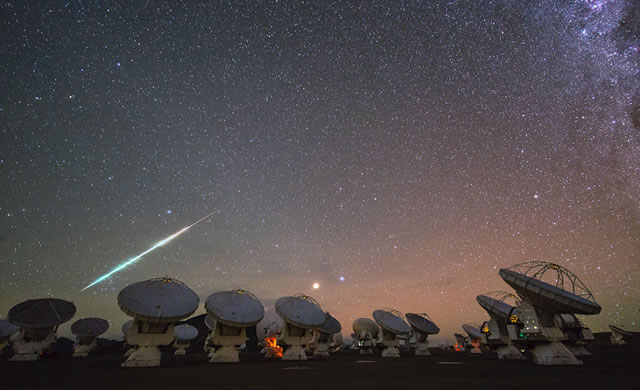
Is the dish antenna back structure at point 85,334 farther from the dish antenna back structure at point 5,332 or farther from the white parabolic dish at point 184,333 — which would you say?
the white parabolic dish at point 184,333

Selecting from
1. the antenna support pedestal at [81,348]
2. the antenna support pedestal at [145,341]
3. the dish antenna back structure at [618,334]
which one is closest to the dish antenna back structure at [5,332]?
the antenna support pedestal at [81,348]

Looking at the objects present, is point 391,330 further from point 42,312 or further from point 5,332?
point 5,332

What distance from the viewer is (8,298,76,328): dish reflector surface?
34531mm

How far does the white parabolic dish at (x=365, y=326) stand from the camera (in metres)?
59.2

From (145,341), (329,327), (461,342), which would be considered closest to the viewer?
(145,341)

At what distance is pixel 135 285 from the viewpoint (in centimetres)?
2523

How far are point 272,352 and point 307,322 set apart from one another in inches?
519

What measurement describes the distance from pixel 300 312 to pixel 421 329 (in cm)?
2156

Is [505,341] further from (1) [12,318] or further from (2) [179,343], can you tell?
(1) [12,318]

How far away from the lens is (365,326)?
2350 inches

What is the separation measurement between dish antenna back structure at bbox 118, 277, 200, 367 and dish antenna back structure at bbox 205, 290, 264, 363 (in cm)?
453

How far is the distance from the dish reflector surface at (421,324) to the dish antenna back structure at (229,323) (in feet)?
89.0

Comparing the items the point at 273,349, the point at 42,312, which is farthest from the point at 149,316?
the point at 273,349

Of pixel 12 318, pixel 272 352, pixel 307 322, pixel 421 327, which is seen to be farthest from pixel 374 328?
pixel 12 318
